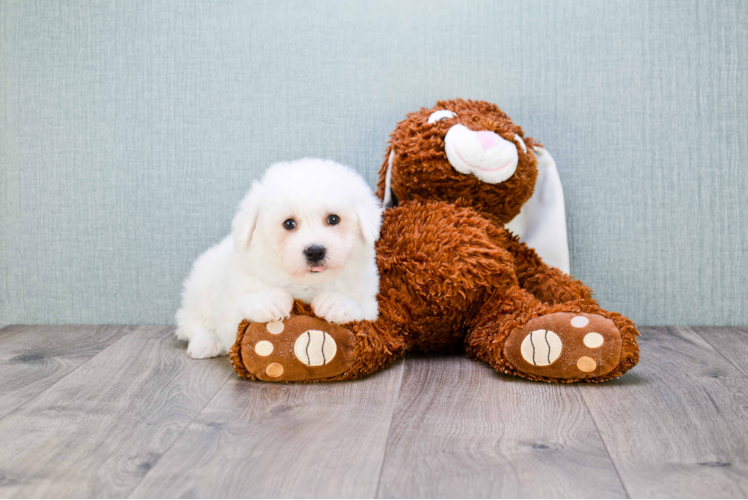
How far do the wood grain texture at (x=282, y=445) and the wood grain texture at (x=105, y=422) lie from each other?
0.14ft

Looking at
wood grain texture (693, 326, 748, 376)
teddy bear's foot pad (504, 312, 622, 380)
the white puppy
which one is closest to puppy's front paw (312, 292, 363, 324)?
the white puppy

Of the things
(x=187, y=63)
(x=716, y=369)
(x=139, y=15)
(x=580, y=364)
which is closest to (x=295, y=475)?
(x=580, y=364)

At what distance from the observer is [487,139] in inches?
60.8

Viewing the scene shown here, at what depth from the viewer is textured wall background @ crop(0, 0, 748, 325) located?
6.01 feet

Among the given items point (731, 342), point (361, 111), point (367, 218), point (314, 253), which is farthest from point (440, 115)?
point (731, 342)

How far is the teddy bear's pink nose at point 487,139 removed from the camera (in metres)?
1.54

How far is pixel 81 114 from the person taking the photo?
6.22ft

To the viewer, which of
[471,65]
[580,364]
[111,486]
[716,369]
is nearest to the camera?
[111,486]

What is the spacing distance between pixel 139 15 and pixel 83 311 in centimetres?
88

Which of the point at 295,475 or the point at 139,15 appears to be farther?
the point at 139,15

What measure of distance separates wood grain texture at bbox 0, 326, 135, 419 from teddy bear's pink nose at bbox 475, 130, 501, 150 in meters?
1.08

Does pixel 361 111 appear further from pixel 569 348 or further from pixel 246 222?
pixel 569 348

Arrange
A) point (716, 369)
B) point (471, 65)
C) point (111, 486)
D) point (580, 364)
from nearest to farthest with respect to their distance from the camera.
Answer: point (111, 486) < point (580, 364) < point (716, 369) < point (471, 65)

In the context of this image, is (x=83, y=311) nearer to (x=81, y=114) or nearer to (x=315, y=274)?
(x=81, y=114)
